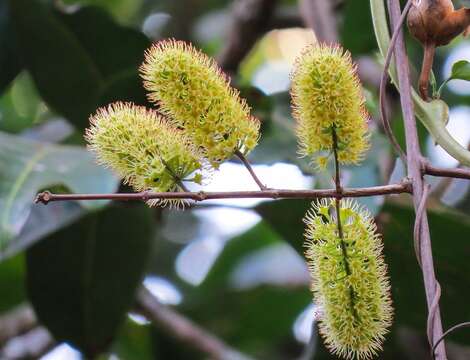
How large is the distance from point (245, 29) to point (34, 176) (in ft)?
2.40

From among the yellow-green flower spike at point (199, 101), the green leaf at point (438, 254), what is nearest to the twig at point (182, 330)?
the green leaf at point (438, 254)

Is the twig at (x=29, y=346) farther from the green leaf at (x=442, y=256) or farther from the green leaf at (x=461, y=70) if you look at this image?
the green leaf at (x=461, y=70)

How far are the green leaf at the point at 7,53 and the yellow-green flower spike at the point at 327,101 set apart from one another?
1.08 metres

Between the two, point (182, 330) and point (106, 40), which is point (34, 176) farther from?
point (182, 330)

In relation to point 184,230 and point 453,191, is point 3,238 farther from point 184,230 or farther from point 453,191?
point 184,230

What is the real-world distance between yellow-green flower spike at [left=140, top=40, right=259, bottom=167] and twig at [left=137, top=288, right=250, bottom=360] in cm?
103

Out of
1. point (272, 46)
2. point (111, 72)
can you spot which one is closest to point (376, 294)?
point (111, 72)

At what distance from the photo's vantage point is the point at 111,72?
1.69 m

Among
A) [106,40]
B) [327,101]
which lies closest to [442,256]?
[327,101]

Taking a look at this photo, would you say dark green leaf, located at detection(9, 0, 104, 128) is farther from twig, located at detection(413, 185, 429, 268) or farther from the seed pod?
twig, located at detection(413, 185, 429, 268)

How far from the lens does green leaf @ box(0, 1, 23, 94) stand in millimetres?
1735

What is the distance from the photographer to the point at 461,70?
0.96 meters

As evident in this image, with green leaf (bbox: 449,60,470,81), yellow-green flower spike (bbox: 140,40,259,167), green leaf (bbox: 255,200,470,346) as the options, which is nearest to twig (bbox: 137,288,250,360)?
green leaf (bbox: 255,200,470,346)

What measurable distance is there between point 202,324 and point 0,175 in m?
0.92
